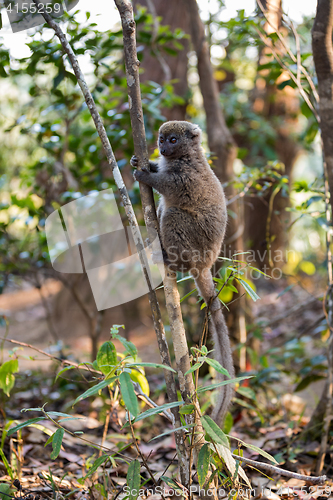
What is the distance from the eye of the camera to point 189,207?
142 inches

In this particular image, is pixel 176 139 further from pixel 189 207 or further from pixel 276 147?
pixel 276 147

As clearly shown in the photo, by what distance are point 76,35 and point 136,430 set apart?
162 inches

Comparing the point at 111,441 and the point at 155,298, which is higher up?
the point at 155,298

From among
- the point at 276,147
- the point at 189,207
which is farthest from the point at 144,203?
the point at 276,147

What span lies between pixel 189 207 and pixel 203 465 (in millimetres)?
2239

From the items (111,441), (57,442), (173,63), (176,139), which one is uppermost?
(173,63)

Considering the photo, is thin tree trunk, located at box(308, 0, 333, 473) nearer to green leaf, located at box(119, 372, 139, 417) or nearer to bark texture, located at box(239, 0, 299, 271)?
green leaf, located at box(119, 372, 139, 417)

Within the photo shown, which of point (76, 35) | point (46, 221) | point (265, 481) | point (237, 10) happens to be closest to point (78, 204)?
point (46, 221)

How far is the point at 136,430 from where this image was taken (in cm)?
395

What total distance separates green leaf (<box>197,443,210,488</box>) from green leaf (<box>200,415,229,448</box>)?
17cm

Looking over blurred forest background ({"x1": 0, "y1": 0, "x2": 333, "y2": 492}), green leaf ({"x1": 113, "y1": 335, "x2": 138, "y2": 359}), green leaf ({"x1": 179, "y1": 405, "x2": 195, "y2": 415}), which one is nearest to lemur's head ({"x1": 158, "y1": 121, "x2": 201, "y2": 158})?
blurred forest background ({"x1": 0, "y1": 0, "x2": 333, "y2": 492})

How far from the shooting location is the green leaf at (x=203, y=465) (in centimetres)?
192

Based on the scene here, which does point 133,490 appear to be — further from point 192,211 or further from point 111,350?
point 192,211

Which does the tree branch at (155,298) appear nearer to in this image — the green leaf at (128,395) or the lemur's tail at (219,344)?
the lemur's tail at (219,344)
